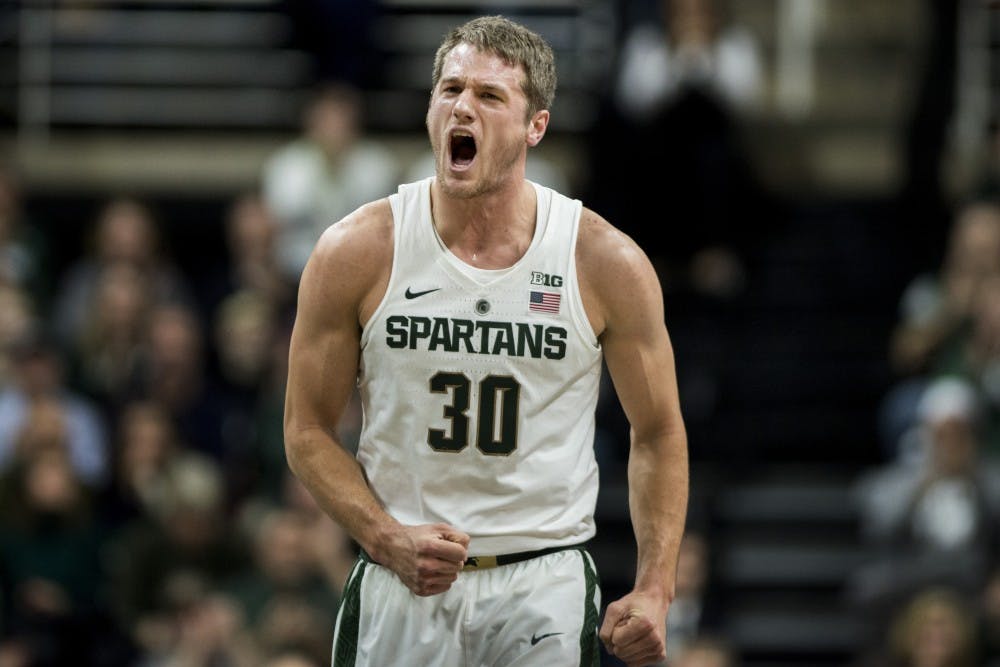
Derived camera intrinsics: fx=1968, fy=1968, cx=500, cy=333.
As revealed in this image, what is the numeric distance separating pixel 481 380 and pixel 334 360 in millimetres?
426

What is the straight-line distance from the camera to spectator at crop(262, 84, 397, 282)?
12555 millimetres

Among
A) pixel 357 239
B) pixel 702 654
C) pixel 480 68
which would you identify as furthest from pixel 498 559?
pixel 702 654

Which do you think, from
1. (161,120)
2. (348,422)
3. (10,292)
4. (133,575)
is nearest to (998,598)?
(348,422)

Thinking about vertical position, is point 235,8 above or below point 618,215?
above

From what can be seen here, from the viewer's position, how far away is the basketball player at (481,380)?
559 cm

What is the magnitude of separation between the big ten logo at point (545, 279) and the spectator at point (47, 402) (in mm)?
6324

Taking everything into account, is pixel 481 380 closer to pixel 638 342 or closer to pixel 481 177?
pixel 638 342

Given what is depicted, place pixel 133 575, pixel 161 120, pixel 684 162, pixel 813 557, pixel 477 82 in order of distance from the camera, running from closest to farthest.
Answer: pixel 477 82 < pixel 133 575 < pixel 813 557 < pixel 684 162 < pixel 161 120

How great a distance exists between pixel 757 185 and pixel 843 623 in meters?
3.53

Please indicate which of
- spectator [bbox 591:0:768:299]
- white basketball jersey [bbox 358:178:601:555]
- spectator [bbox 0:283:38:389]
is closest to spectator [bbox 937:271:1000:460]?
spectator [bbox 591:0:768:299]

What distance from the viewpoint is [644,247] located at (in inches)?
494

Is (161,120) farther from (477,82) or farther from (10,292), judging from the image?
(477,82)

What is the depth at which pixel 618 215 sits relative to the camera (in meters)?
12.7

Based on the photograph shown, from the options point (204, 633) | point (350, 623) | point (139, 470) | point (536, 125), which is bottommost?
point (204, 633)
